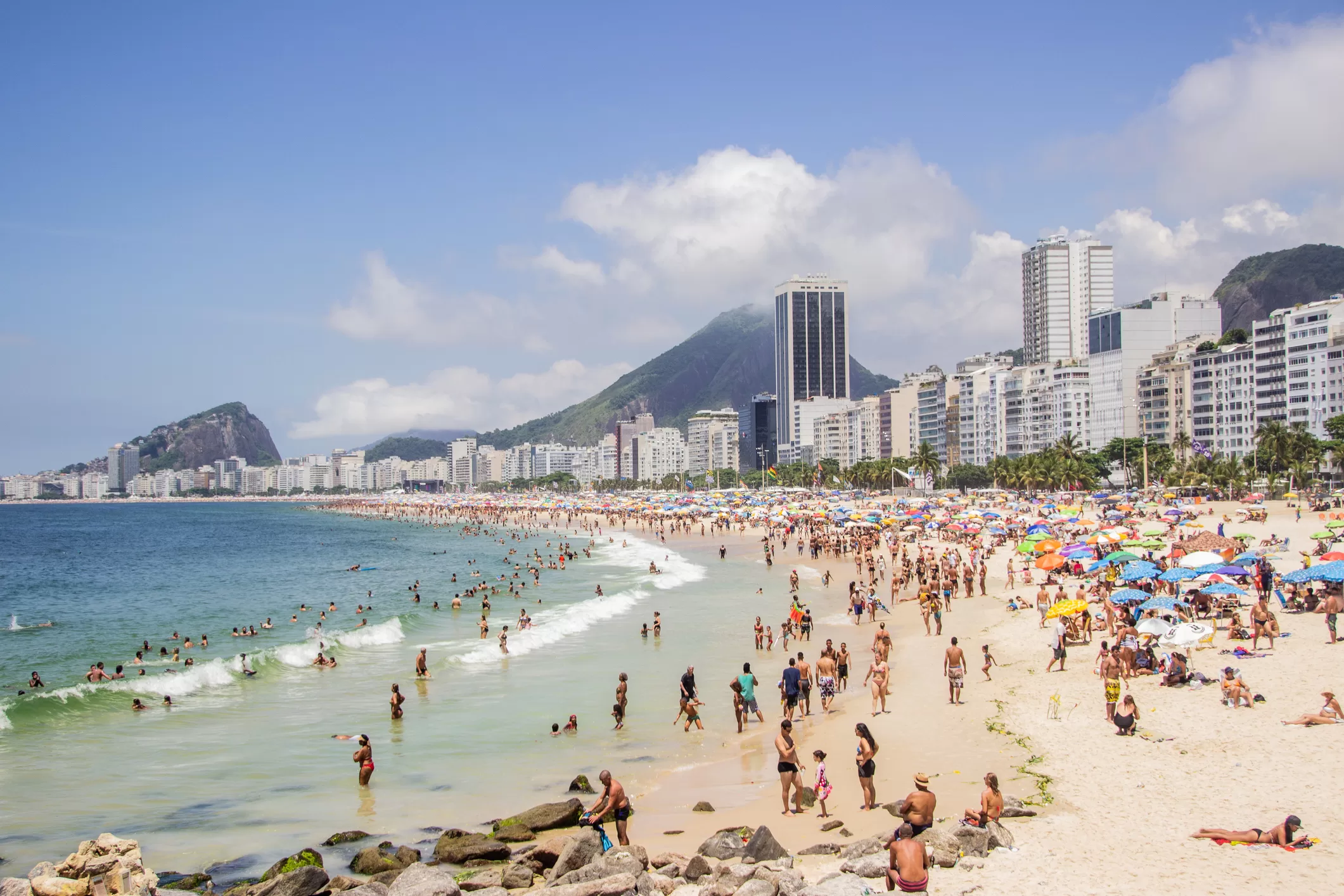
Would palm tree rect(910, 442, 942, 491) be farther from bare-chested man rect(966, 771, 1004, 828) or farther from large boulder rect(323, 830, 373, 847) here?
large boulder rect(323, 830, 373, 847)

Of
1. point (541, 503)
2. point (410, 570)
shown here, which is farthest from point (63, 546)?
point (541, 503)

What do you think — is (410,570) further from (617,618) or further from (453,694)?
(453,694)

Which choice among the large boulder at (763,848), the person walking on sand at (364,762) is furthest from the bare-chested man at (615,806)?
the person walking on sand at (364,762)

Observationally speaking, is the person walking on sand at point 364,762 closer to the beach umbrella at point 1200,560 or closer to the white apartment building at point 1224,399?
the beach umbrella at point 1200,560

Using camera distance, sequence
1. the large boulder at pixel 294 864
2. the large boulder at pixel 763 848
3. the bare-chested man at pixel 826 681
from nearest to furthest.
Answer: the large boulder at pixel 763 848
the large boulder at pixel 294 864
the bare-chested man at pixel 826 681

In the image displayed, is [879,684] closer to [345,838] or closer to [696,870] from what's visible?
[696,870]

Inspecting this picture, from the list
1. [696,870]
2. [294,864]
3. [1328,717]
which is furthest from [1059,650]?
[294,864]
